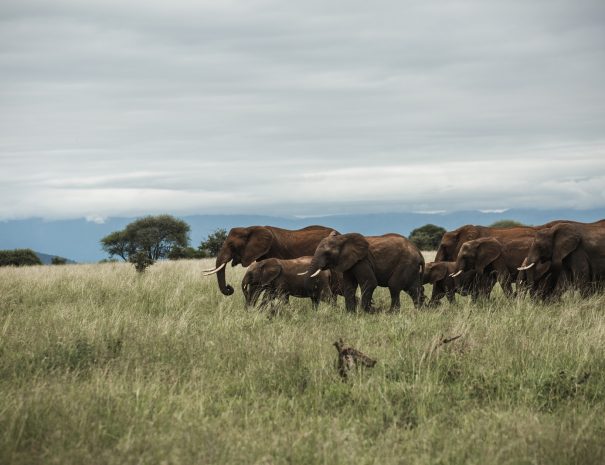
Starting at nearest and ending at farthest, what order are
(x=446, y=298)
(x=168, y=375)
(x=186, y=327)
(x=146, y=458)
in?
(x=146, y=458) < (x=168, y=375) < (x=186, y=327) < (x=446, y=298)

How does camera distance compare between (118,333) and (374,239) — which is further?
(374,239)

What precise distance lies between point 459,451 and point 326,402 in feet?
6.19

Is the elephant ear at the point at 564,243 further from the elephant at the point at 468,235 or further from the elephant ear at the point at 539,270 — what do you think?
the elephant at the point at 468,235

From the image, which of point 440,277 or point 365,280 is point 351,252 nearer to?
point 365,280

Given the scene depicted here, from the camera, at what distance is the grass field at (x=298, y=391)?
21.7 ft

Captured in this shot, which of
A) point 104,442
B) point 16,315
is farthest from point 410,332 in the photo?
point 16,315

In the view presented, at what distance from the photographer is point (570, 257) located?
53.1ft

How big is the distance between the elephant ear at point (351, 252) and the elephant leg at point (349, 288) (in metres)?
0.34

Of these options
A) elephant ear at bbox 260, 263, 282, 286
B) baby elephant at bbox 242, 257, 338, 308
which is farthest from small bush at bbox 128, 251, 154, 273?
elephant ear at bbox 260, 263, 282, 286

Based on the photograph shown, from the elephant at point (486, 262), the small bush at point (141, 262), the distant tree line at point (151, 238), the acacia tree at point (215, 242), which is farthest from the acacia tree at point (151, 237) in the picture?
the elephant at point (486, 262)

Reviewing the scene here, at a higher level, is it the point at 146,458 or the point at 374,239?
the point at 374,239

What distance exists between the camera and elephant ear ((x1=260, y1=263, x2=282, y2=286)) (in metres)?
15.1

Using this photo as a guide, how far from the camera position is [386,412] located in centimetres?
774

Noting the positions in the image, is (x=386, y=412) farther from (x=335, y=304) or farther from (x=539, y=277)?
(x=539, y=277)
